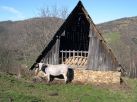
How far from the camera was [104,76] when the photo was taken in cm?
2311

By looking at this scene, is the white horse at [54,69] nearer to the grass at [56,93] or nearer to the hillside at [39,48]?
the grass at [56,93]

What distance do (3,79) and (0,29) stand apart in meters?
87.1

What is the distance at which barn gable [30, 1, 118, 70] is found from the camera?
23281 mm

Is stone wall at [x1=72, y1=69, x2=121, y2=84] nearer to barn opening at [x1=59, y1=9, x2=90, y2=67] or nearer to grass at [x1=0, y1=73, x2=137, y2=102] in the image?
barn opening at [x1=59, y1=9, x2=90, y2=67]

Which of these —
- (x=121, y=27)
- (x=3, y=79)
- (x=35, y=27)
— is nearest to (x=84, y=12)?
(x=3, y=79)

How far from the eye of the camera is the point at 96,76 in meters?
23.3

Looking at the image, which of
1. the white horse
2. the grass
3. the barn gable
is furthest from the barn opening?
the grass

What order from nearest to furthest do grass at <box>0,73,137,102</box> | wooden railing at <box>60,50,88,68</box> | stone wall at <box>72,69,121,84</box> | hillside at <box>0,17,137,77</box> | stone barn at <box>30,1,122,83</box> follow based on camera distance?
grass at <box>0,73,137,102</box>
stone wall at <box>72,69,121,84</box>
stone barn at <box>30,1,122,83</box>
wooden railing at <box>60,50,88,68</box>
hillside at <box>0,17,137,77</box>

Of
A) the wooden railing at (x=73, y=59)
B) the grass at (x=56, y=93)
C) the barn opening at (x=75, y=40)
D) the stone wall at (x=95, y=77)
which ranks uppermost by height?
the barn opening at (x=75, y=40)

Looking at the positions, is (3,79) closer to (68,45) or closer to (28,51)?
(68,45)

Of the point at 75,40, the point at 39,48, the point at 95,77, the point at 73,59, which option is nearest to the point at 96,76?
the point at 95,77

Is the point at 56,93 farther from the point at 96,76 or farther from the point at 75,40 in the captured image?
the point at 75,40

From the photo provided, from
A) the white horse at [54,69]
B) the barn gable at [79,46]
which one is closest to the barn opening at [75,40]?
the barn gable at [79,46]

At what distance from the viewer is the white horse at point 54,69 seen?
2335 centimetres
